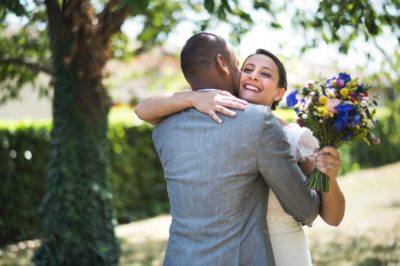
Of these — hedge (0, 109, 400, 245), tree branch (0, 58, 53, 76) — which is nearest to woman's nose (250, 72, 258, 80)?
tree branch (0, 58, 53, 76)

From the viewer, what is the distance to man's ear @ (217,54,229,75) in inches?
105

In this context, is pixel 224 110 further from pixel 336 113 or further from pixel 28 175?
pixel 28 175

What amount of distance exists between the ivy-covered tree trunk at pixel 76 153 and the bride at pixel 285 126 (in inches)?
151

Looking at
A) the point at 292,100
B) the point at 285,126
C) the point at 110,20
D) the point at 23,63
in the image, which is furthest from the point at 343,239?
the point at 292,100

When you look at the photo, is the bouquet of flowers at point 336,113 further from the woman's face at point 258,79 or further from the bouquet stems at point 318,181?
the woman's face at point 258,79

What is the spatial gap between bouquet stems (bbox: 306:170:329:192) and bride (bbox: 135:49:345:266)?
0.03m

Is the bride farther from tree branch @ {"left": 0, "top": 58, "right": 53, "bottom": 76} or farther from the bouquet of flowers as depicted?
tree branch @ {"left": 0, "top": 58, "right": 53, "bottom": 76}

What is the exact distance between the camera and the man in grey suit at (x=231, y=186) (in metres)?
2.42

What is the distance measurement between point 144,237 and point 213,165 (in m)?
7.70

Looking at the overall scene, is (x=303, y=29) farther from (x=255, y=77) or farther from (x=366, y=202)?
(x=366, y=202)

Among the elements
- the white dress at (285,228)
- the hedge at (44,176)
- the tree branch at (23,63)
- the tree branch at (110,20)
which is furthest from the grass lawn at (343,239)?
the white dress at (285,228)

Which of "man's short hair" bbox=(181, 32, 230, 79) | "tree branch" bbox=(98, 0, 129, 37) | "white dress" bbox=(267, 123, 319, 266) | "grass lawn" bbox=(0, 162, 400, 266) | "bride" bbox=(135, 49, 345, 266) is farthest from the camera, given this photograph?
"grass lawn" bbox=(0, 162, 400, 266)

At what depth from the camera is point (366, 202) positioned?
1273 cm

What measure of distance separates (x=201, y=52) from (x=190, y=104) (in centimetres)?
26
